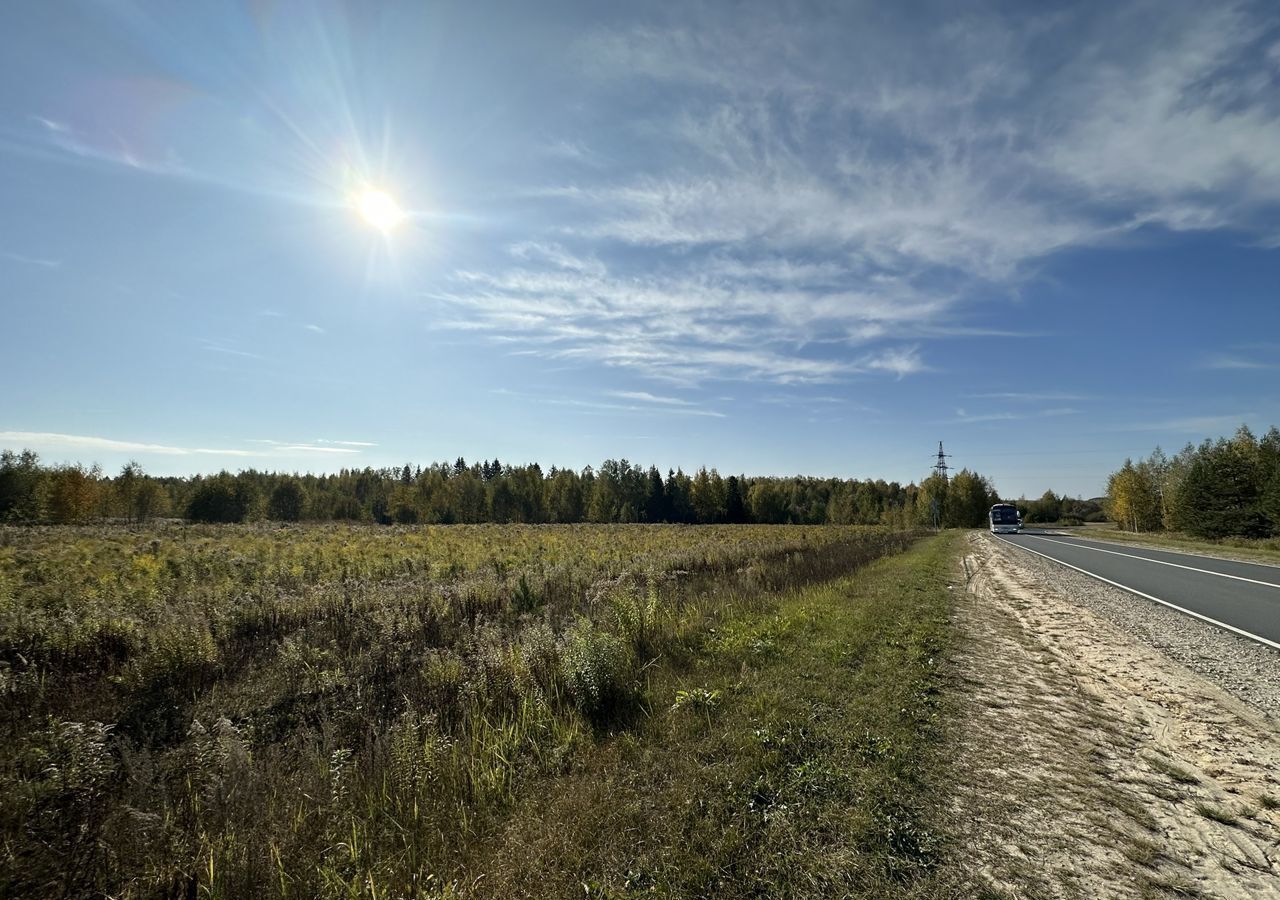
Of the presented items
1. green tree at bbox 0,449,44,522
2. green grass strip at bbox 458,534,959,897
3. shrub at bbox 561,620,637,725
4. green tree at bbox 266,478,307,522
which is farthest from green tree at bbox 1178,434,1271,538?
green tree at bbox 266,478,307,522

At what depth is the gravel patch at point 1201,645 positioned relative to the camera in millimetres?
6801

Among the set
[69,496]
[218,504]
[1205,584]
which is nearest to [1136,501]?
[1205,584]

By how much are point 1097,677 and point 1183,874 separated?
5.08 metres

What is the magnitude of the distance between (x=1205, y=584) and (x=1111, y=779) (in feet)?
50.5

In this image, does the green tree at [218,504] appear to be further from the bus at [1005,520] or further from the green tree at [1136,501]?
the green tree at [1136,501]

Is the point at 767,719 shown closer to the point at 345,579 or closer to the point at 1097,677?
the point at 1097,677

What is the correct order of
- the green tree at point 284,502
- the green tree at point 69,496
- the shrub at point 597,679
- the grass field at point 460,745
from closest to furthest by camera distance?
the grass field at point 460,745, the shrub at point 597,679, the green tree at point 69,496, the green tree at point 284,502

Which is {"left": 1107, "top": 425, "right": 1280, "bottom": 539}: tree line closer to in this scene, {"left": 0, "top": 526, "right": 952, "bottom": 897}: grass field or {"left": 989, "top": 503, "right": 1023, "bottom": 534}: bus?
{"left": 989, "top": 503, "right": 1023, "bottom": 534}: bus

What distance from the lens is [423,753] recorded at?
516 centimetres

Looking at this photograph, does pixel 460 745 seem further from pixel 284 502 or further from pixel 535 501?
pixel 284 502

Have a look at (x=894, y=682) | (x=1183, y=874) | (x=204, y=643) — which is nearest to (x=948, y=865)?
(x=1183, y=874)

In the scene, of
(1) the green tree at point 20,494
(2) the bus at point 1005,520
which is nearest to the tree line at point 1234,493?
(2) the bus at point 1005,520

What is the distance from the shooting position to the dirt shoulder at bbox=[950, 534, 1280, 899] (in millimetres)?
3477

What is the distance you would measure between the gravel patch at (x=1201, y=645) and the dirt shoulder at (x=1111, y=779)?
0.30 meters
